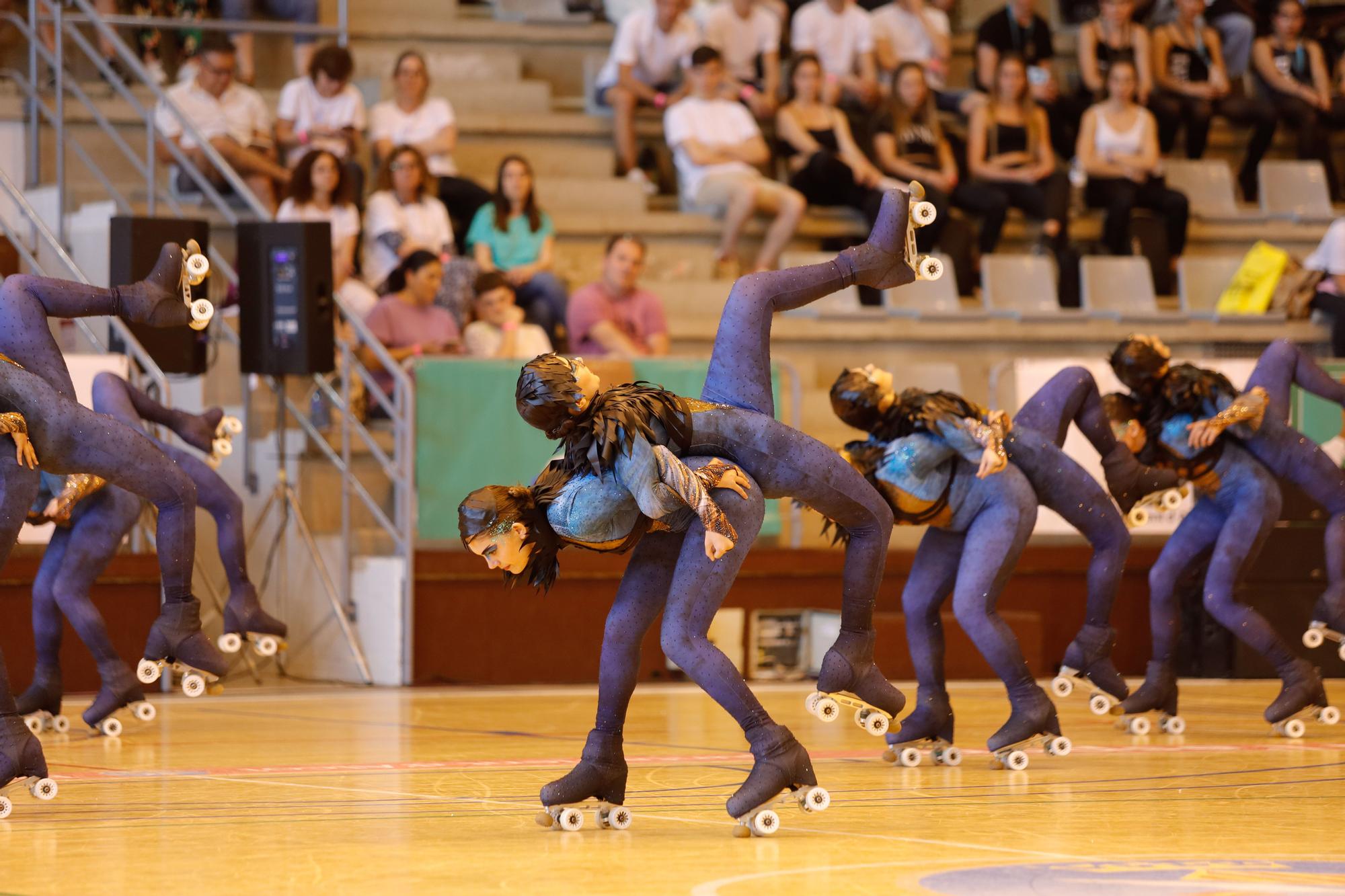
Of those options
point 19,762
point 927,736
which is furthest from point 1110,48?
point 19,762

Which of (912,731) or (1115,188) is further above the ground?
(1115,188)

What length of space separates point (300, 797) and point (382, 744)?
128cm

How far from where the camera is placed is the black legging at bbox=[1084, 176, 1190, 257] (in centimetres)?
1217

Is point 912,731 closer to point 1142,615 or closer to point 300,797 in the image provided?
point 300,797

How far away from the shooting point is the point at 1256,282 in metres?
11.9

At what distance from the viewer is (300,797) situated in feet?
18.0

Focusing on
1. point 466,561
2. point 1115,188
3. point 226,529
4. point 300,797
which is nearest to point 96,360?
point 226,529

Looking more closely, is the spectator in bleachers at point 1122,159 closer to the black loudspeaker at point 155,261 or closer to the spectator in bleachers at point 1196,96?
the spectator in bleachers at point 1196,96

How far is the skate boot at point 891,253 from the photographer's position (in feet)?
17.0

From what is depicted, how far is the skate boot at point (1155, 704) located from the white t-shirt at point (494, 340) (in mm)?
3673

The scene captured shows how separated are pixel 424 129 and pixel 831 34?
2864 millimetres

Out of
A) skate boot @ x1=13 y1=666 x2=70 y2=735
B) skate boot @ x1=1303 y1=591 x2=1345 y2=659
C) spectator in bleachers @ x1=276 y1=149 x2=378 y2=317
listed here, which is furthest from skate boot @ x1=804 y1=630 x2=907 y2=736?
spectator in bleachers @ x1=276 y1=149 x2=378 y2=317

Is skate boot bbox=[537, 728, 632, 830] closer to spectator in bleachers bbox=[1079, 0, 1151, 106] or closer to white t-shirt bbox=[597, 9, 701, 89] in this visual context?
white t-shirt bbox=[597, 9, 701, 89]

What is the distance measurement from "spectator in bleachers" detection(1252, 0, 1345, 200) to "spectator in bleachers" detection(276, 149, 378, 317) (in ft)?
22.5
